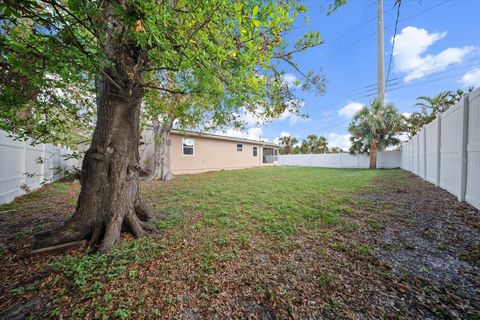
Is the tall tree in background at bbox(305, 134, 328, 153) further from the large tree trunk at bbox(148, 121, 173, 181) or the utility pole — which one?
the large tree trunk at bbox(148, 121, 173, 181)

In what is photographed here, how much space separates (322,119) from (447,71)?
1275 cm

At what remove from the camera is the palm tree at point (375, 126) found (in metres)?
14.8

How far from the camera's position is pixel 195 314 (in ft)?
5.22

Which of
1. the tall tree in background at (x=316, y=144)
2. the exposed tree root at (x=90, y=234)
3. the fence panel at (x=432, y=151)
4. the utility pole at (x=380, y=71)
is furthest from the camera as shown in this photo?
the tall tree in background at (x=316, y=144)

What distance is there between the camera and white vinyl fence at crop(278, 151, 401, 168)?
16156 millimetres

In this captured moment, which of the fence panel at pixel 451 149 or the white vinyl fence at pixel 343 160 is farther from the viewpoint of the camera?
the white vinyl fence at pixel 343 160

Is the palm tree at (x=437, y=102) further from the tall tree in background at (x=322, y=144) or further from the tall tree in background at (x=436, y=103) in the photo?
the tall tree in background at (x=322, y=144)

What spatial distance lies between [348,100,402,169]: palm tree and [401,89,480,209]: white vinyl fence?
10200mm

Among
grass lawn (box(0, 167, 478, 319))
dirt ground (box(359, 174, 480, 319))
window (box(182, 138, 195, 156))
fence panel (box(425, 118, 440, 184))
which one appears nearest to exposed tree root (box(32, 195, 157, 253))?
grass lawn (box(0, 167, 478, 319))

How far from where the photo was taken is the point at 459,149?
13.3ft

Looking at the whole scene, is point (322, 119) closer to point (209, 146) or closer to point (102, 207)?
point (209, 146)

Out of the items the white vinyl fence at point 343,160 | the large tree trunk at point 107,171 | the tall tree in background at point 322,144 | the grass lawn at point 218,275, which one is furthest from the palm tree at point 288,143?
the large tree trunk at point 107,171

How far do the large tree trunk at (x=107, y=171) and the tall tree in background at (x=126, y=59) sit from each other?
0.01 m

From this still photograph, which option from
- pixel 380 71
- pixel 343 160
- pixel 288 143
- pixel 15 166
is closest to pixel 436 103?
pixel 380 71
